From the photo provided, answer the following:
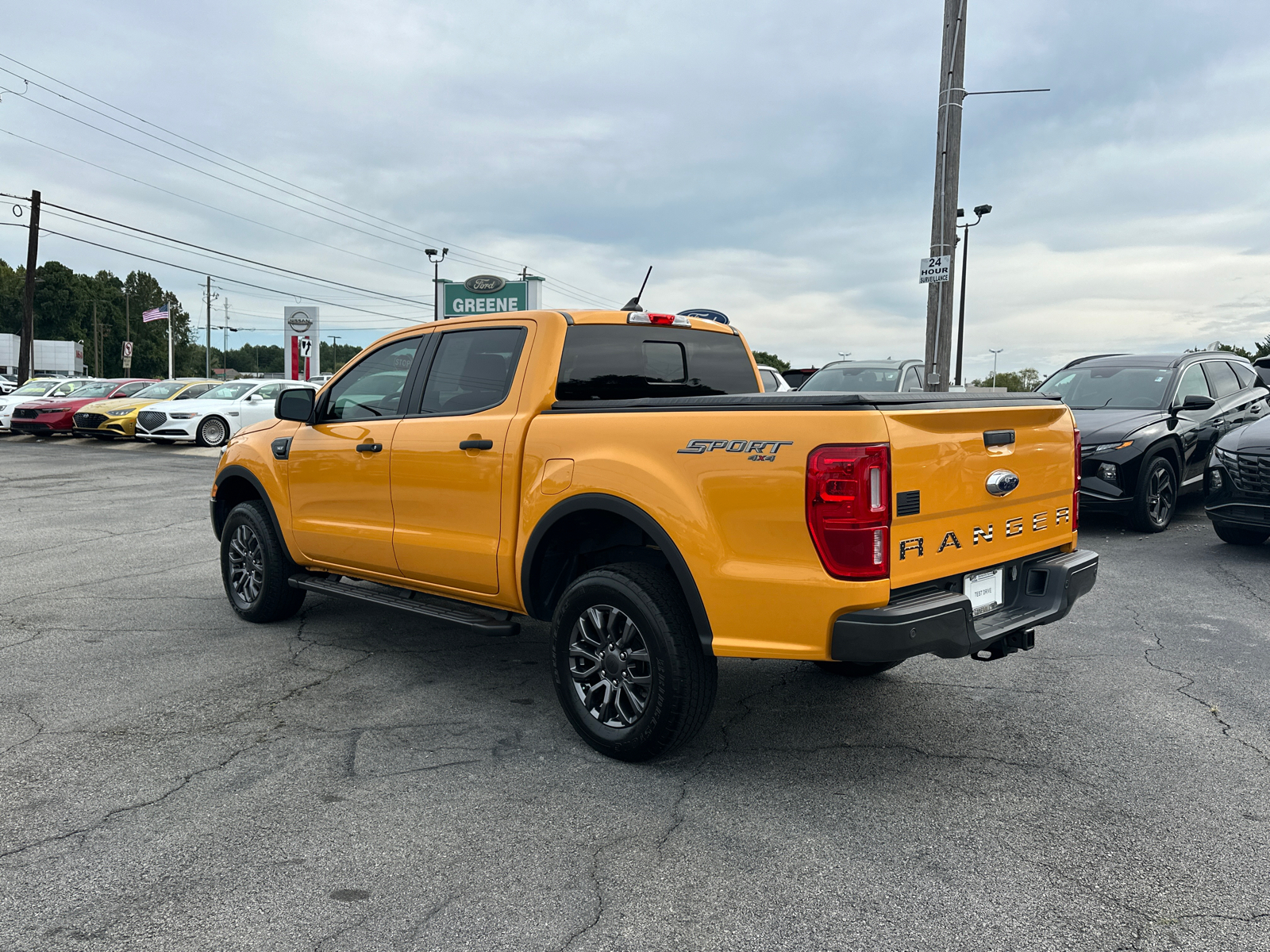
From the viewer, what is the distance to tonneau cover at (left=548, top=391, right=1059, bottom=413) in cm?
325

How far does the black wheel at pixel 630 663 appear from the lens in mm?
3594

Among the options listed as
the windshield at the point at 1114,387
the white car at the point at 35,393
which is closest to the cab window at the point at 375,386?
the windshield at the point at 1114,387

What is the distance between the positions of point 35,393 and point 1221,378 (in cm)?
2945

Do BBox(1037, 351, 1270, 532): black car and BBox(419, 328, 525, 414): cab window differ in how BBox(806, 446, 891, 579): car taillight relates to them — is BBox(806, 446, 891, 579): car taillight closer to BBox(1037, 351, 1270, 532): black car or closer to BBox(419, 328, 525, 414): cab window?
BBox(419, 328, 525, 414): cab window

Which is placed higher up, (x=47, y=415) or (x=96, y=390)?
(x=96, y=390)

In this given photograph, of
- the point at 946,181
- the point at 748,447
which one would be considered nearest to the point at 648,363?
the point at 748,447

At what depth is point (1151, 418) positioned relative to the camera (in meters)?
9.29

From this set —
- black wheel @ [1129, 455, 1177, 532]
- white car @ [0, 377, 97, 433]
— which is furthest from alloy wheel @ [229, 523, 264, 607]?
white car @ [0, 377, 97, 433]

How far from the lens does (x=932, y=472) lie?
11.2ft

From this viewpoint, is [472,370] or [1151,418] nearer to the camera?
[472,370]

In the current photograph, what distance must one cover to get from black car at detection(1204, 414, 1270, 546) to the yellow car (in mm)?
21613

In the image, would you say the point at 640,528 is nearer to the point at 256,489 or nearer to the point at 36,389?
the point at 256,489

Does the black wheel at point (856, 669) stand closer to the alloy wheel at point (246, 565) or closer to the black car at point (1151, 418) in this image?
the alloy wheel at point (246, 565)

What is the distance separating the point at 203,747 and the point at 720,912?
2.38 metres
